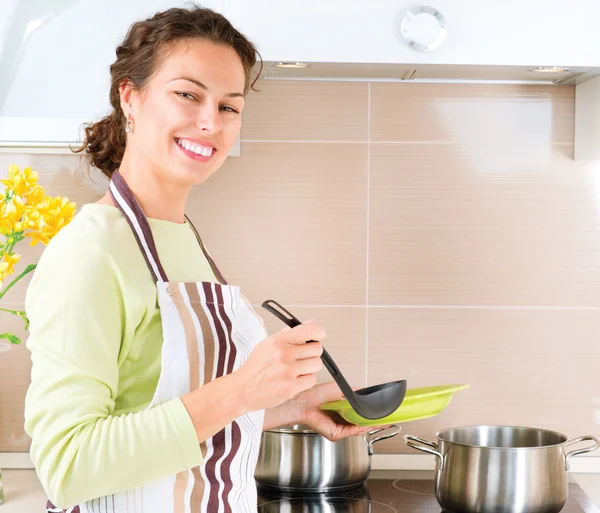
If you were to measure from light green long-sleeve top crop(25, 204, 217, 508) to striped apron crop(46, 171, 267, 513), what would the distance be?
6cm

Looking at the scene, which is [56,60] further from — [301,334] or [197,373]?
[301,334]

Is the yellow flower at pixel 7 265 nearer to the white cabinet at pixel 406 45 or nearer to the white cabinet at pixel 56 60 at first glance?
the white cabinet at pixel 56 60

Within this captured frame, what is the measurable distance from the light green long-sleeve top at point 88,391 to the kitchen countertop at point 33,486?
0.67 m

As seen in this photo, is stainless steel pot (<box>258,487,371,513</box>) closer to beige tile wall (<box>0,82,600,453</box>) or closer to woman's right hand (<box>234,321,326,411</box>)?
beige tile wall (<box>0,82,600,453</box>)

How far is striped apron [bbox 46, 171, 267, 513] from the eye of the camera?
972mm

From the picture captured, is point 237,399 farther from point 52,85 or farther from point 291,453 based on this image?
point 52,85

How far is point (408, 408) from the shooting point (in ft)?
4.08

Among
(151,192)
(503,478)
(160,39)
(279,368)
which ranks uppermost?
(160,39)

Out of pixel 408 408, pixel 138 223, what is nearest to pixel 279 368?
pixel 138 223

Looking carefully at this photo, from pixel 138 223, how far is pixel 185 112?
0.50ft

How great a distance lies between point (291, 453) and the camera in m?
1.48

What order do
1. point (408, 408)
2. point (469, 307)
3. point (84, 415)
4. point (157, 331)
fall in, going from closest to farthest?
1. point (84, 415)
2. point (157, 331)
3. point (408, 408)
4. point (469, 307)

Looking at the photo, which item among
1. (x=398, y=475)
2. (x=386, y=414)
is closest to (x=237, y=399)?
(x=386, y=414)

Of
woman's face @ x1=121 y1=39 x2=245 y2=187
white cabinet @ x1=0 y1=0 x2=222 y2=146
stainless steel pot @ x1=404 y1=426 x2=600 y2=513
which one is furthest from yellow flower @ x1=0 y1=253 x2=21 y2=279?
→ stainless steel pot @ x1=404 y1=426 x2=600 y2=513
